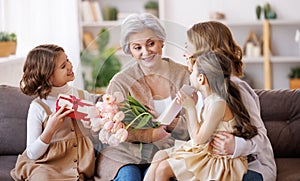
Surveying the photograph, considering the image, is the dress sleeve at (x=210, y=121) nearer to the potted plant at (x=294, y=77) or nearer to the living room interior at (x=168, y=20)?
the living room interior at (x=168, y=20)

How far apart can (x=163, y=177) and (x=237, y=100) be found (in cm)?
43

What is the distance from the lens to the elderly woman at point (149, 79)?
229 centimetres

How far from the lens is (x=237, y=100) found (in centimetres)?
244

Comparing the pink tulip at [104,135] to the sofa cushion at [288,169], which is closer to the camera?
the pink tulip at [104,135]

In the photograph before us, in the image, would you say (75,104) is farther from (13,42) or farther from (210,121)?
(13,42)

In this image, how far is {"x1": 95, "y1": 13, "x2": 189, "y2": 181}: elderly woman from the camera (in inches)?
90.4

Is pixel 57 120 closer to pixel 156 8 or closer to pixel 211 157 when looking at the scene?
pixel 211 157

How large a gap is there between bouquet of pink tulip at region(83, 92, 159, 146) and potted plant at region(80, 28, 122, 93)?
71 millimetres

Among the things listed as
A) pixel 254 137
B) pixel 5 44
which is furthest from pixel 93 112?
pixel 5 44

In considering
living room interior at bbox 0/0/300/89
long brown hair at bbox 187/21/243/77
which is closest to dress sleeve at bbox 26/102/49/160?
long brown hair at bbox 187/21/243/77

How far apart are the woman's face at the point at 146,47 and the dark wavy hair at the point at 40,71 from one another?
19.6 inches

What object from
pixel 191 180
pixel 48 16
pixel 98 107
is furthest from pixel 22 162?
pixel 48 16

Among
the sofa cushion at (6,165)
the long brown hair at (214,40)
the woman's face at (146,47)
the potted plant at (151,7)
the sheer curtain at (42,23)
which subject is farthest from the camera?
the potted plant at (151,7)

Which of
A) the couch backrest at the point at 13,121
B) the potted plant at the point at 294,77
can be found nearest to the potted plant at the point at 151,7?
the potted plant at the point at 294,77
